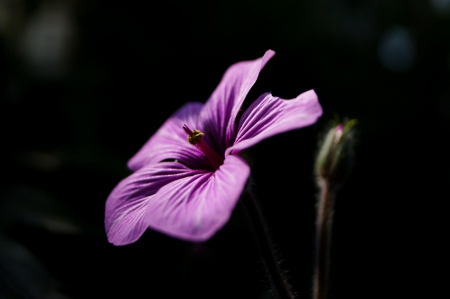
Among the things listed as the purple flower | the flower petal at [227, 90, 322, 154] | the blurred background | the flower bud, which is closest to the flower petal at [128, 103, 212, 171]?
the purple flower

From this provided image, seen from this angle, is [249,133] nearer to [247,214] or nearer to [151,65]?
[247,214]

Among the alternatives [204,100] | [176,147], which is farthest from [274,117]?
[204,100]

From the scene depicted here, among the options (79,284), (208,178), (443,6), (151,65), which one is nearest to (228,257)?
(79,284)

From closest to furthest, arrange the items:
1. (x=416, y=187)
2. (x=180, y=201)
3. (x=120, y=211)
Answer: (x=180, y=201) → (x=120, y=211) → (x=416, y=187)

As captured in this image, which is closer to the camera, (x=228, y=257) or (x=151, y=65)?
(x=228, y=257)

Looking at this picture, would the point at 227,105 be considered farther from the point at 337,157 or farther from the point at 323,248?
the point at 323,248

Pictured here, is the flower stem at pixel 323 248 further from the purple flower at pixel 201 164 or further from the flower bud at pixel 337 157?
the purple flower at pixel 201 164

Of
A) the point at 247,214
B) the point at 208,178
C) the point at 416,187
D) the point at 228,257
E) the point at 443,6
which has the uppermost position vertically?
the point at 208,178
